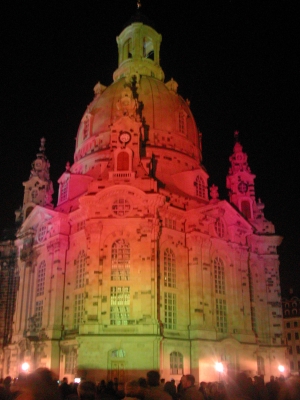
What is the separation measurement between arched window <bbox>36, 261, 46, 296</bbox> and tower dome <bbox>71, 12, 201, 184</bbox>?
11624 mm

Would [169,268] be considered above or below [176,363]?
above

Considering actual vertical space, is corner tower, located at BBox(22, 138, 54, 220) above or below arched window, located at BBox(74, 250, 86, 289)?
above

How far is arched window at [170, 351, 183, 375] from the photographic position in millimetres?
41781

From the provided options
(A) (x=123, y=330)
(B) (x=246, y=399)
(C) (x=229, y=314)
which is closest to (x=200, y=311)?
(C) (x=229, y=314)

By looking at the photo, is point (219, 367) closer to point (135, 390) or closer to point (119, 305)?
point (119, 305)

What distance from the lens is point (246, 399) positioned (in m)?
9.25

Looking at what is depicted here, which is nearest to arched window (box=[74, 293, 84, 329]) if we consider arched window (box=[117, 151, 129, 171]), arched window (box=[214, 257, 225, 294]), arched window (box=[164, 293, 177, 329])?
arched window (box=[164, 293, 177, 329])

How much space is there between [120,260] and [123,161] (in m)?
10.0

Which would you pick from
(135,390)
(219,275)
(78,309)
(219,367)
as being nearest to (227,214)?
(219,275)

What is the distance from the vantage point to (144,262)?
140ft

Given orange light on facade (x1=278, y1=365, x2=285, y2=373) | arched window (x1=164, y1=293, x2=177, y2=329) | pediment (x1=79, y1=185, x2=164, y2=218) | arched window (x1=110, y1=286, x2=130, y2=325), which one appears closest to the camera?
arched window (x1=110, y1=286, x2=130, y2=325)

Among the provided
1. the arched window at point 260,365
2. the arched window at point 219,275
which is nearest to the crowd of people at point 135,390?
the arched window at point 219,275

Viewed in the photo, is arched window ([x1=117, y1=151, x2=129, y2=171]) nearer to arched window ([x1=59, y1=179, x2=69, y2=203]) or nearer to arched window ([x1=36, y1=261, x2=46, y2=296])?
arched window ([x1=59, y1=179, x2=69, y2=203])

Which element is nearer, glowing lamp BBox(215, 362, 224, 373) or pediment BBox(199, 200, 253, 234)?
glowing lamp BBox(215, 362, 224, 373)
